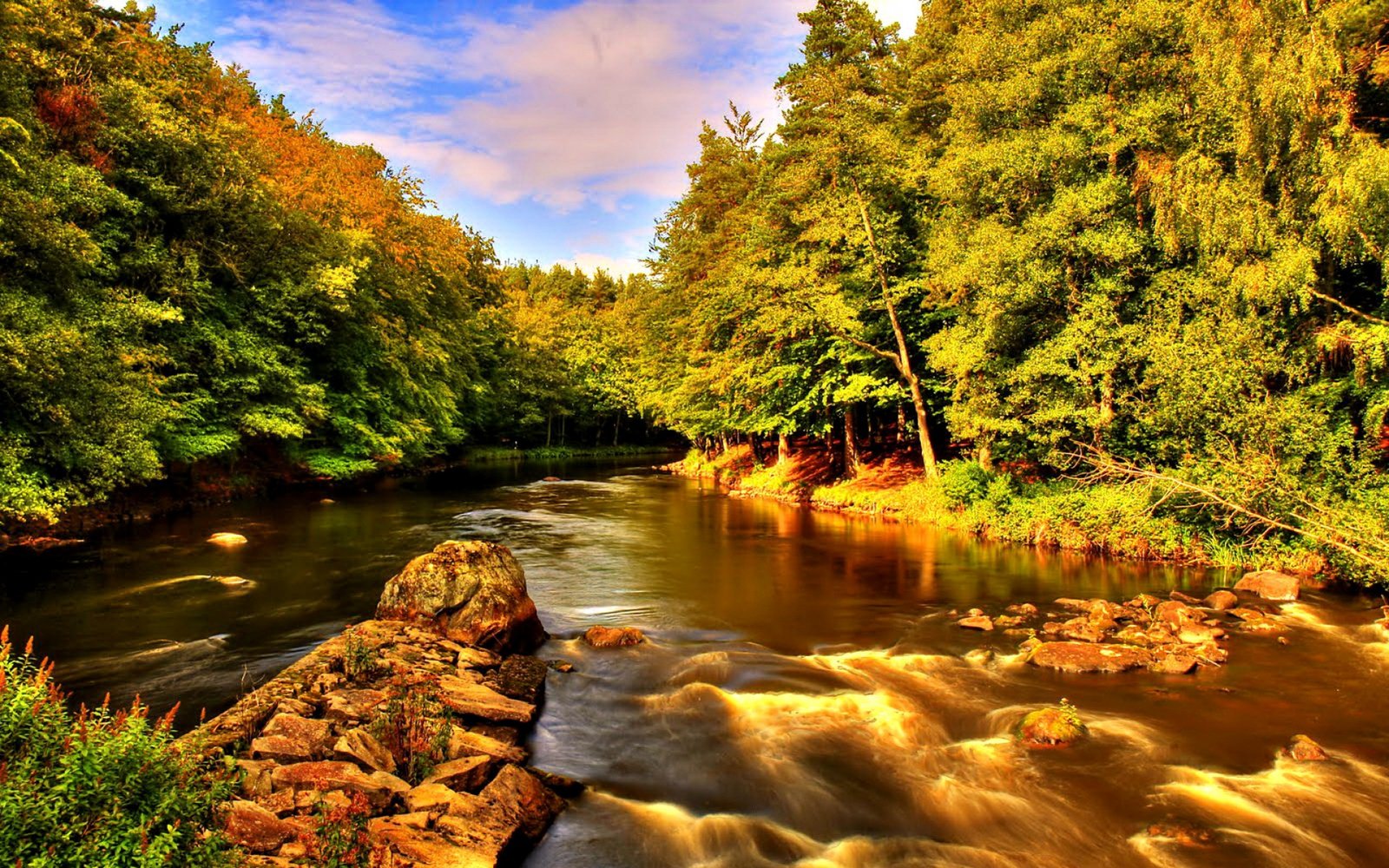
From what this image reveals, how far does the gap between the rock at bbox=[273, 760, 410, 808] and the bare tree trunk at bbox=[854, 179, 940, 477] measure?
72.9 ft

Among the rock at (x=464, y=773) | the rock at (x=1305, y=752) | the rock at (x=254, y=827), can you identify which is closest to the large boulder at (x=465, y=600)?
the rock at (x=464, y=773)

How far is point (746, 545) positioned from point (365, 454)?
21.8 meters

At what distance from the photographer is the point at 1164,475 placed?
16375 mm

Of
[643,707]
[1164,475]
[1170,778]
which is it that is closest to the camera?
[1170,778]

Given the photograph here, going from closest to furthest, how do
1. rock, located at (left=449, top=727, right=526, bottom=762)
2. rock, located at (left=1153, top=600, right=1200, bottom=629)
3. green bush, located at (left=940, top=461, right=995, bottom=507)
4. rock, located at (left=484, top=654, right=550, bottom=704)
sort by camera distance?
1. rock, located at (left=449, top=727, right=526, bottom=762)
2. rock, located at (left=484, top=654, right=550, bottom=704)
3. rock, located at (left=1153, top=600, right=1200, bottom=629)
4. green bush, located at (left=940, top=461, right=995, bottom=507)

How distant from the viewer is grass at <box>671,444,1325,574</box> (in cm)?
1616

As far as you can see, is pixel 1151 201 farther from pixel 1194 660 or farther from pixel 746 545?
pixel 746 545

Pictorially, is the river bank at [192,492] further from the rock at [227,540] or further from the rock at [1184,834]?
the rock at [1184,834]

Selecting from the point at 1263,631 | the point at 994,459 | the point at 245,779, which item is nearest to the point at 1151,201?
the point at 994,459

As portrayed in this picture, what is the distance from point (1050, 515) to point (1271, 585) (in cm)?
601

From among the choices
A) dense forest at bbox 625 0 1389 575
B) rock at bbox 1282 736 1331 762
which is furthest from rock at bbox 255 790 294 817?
dense forest at bbox 625 0 1389 575

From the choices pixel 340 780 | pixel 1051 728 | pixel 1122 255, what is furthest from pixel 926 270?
pixel 340 780

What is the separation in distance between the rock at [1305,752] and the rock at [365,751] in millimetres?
9748

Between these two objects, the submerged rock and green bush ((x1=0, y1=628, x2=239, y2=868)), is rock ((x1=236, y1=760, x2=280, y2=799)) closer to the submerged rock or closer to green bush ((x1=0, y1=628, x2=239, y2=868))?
green bush ((x1=0, y1=628, x2=239, y2=868))
